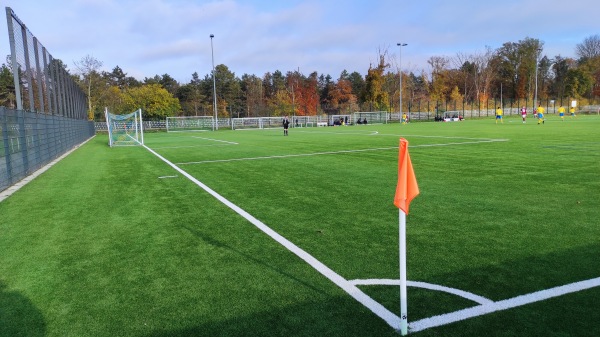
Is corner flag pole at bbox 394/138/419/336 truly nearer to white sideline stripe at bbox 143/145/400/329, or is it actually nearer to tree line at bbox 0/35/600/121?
white sideline stripe at bbox 143/145/400/329

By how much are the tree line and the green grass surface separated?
196ft

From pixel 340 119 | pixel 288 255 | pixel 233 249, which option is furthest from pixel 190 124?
pixel 288 255

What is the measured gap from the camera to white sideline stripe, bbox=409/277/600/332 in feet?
10.3

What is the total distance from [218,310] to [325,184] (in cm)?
622

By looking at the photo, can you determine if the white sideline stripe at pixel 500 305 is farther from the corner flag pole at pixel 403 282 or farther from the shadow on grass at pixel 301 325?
the shadow on grass at pixel 301 325

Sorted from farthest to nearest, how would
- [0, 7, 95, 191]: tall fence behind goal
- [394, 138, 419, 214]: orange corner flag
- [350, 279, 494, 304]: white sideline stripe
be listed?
1. [0, 7, 95, 191]: tall fence behind goal
2. [350, 279, 494, 304]: white sideline stripe
3. [394, 138, 419, 214]: orange corner flag

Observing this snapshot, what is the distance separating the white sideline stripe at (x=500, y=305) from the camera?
313 centimetres

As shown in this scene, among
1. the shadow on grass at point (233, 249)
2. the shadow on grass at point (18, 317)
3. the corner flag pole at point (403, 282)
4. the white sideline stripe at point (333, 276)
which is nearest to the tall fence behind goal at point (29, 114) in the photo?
the shadow on grass at point (233, 249)

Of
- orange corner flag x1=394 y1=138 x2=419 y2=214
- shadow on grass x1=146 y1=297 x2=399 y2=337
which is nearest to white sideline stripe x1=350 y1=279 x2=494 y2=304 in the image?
shadow on grass x1=146 y1=297 x2=399 y2=337

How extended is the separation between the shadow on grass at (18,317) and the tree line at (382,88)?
6306cm

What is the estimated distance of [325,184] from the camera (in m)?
9.47

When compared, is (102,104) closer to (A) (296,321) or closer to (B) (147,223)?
(B) (147,223)

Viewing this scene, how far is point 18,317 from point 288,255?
8.79ft

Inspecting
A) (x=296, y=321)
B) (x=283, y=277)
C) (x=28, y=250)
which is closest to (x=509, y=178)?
(x=283, y=277)
